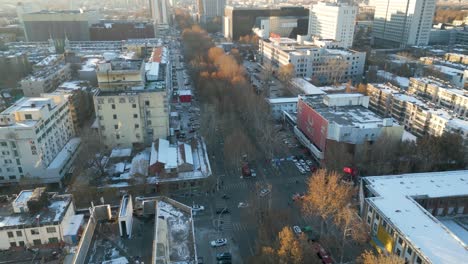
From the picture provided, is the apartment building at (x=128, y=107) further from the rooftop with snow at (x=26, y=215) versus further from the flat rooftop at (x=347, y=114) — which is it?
the flat rooftop at (x=347, y=114)

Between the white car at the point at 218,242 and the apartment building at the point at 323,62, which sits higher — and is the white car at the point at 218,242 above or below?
below

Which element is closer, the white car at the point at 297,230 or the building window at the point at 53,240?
the building window at the point at 53,240

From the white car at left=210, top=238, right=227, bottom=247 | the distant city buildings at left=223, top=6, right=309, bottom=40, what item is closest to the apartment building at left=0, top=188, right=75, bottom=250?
the white car at left=210, top=238, right=227, bottom=247

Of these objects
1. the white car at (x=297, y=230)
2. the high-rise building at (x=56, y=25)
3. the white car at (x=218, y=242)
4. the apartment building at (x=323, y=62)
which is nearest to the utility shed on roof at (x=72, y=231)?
the white car at (x=218, y=242)

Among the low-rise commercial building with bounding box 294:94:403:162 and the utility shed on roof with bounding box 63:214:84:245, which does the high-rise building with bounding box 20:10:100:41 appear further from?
the utility shed on roof with bounding box 63:214:84:245

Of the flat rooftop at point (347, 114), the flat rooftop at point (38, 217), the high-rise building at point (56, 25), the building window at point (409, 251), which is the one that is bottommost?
the building window at point (409, 251)

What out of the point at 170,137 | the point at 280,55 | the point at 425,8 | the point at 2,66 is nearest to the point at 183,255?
the point at 170,137

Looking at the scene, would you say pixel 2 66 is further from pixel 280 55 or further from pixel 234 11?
pixel 234 11
